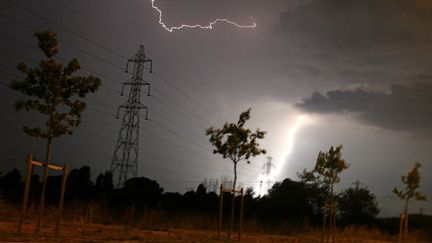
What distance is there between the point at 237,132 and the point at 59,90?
10221mm

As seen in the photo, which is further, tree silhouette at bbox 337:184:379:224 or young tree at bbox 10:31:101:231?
tree silhouette at bbox 337:184:379:224

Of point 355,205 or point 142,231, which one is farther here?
point 355,205

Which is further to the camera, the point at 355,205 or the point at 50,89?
the point at 355,205

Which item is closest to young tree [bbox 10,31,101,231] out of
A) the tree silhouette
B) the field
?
the field

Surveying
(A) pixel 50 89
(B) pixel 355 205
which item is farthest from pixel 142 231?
(B) pixel 355 205

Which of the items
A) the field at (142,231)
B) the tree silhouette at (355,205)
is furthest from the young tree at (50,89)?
the tree silhouette at (355,205)

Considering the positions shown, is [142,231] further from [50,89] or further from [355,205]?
[355,205]

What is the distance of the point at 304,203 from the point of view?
56.7 metres

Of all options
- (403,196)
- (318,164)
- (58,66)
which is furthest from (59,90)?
(403,196)

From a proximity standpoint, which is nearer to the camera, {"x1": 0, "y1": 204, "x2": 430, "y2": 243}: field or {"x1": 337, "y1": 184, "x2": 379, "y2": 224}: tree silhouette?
{"x1": 0, "y1": 204, "x2": 430, "y2": 243}: field

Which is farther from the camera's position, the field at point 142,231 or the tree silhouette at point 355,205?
the tree silhouette at point 355,205

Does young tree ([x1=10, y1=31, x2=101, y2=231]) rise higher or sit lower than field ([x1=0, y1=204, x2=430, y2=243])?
higher

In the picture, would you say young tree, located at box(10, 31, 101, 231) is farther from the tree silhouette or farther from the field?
the tree silhouette

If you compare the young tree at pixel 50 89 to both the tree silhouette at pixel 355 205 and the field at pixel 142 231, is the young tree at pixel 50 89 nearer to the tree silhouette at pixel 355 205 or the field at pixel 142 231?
the field at pixel 142 231
